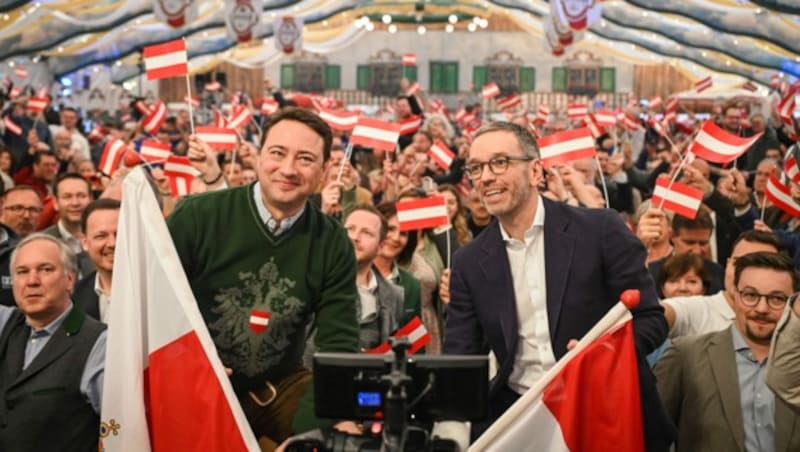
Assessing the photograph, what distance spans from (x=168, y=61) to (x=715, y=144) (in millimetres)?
3355

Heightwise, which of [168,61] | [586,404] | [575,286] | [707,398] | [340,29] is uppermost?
[340,29]

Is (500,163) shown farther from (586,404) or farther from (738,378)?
(738,378)

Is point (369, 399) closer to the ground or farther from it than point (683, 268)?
farther from it

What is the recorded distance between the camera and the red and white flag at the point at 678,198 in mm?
7301

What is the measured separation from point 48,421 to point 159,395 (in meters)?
0.55

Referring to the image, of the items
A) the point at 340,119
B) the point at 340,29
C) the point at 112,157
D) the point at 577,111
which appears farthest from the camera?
the point at 340,29

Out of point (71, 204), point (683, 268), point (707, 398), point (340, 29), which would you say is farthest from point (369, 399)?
point (340, 29)

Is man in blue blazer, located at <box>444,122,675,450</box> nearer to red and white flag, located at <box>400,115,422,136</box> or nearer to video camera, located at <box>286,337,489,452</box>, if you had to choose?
video camera, located at <box>286,337,489,452</box>

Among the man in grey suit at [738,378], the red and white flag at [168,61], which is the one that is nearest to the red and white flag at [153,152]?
the red and white flag at [168,61]

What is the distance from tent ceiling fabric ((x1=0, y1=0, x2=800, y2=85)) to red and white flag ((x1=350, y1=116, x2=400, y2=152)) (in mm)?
13874

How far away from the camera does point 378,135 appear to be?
31.4 feet

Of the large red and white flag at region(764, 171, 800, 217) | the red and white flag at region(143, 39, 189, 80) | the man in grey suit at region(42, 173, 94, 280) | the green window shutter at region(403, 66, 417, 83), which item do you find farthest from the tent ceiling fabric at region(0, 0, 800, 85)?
the red and white flag at region(143, 39, 189, 80)

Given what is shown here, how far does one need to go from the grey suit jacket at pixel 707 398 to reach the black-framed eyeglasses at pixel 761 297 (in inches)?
5.8

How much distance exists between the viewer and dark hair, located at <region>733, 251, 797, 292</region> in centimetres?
485
